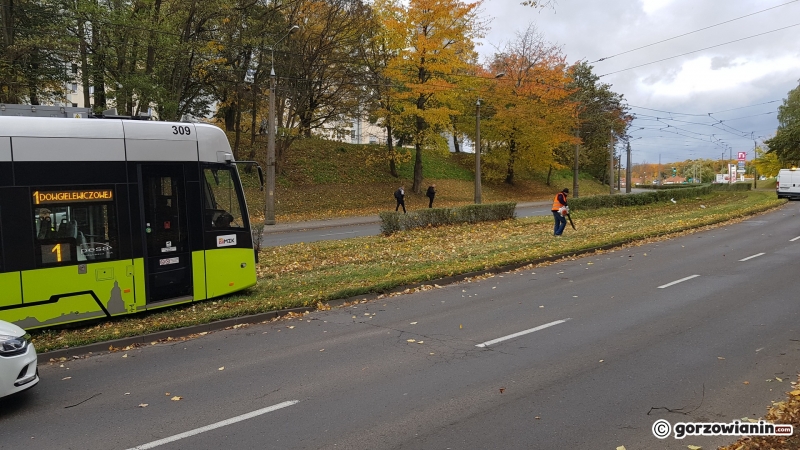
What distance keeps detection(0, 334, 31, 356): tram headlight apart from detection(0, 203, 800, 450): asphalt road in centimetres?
63

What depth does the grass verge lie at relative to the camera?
8.89 m

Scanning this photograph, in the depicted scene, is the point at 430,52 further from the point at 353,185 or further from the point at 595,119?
the point at 595,119

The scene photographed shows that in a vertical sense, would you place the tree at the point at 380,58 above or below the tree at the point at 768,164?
above

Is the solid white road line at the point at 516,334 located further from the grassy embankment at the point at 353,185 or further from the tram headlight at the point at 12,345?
the grassy embankment at the point at 353,185

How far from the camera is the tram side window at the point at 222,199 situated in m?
9.88

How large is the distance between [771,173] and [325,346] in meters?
89.1

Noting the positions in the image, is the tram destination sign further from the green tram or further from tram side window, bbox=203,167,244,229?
tram side window, bbox=203,167,244,229

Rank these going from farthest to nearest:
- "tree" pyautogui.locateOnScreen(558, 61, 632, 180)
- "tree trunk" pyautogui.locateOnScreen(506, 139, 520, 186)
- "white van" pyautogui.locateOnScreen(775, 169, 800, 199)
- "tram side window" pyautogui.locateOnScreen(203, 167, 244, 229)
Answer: "tree" pyautogui.locateOnScreen(558, 61, 632, 180) < "tree trunk" pyautogui.locateOnScreen(506, 139, 520, 186) < "white van" pyautogui.locateOnScreen(775, 169, 800, 199) < "tram side window" pyautogui.locateOnScreen(203, 167, 244, 229)

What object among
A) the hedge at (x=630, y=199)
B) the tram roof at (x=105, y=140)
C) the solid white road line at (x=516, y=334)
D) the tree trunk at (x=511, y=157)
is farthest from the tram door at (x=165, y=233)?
the tree trunk at (x=511, y=157)

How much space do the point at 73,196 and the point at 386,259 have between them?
7986 millimetres

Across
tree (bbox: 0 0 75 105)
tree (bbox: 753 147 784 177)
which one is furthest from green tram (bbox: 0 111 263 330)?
tree (bbox: 753 147 784 177)

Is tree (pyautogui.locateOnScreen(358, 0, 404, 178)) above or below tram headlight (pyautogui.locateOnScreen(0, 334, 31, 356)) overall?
above

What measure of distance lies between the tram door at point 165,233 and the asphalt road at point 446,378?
63.2 inches

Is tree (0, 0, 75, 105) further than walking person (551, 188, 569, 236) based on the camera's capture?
Yes
